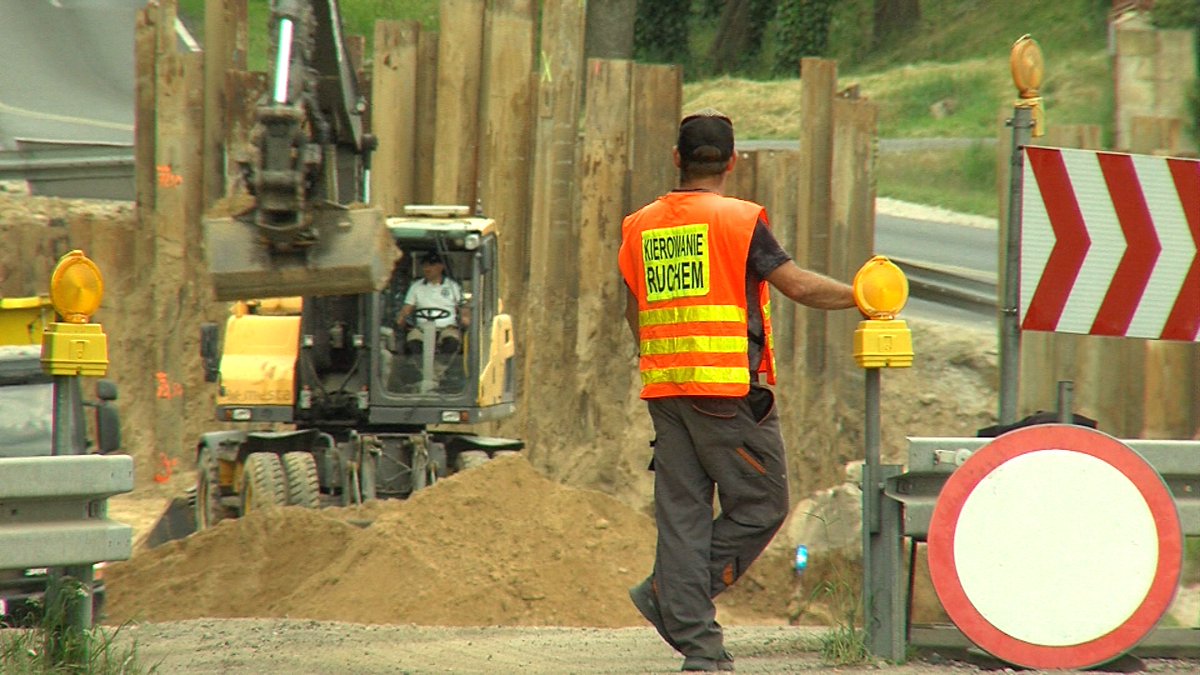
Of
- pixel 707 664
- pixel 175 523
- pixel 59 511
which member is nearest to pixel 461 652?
pixel 707 664

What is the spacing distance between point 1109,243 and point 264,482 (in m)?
8.26

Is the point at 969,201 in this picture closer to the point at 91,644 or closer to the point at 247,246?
the point at 247,246

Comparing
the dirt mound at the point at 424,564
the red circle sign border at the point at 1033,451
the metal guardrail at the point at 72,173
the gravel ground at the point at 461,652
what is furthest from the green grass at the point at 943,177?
the red circle sign border at the point at 1033,451

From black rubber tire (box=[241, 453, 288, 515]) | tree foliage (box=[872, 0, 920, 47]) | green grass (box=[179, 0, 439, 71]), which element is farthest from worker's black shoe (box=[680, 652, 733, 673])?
tree foliage (box=[872, 0, 920, 47])

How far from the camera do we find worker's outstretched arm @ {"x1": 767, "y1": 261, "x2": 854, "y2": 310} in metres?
5.70

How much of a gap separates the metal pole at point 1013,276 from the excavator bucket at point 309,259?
466 centimetres

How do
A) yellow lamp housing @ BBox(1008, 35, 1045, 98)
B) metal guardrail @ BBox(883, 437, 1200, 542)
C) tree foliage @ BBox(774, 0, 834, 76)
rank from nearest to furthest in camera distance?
metal guardrail @ BBox(883, 437, 1200, 542)
yellow lamp housing @ BBox(1008, 35, 1045, 98)
tree foliage @ BBox(774, 0, 834, 76)

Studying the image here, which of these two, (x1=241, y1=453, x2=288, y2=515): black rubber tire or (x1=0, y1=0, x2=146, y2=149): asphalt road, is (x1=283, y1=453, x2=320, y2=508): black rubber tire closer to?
(x1=241, y1=453, x2=288, y2=515): black rubber tire

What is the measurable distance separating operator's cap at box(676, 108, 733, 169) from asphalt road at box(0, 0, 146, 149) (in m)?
21.4

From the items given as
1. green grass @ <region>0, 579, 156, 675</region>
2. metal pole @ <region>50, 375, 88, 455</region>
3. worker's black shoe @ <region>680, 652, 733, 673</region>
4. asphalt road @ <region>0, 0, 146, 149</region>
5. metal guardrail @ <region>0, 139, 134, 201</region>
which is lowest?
worker's black shoe @ <region>680, 652, 733, 673</region>

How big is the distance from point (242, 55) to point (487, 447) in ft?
18.0

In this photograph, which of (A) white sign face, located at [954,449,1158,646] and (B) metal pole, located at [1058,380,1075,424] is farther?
(B) metal pole, located at [1058,380,1075,424]

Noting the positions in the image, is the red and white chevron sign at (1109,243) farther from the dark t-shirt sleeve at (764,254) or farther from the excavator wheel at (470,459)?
the excavator wheel at (470,459)

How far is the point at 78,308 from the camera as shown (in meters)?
5.53
